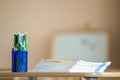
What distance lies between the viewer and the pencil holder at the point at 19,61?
3.78ft

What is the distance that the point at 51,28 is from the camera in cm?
260

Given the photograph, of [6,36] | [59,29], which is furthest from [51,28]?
[6,36]

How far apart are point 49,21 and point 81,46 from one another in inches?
16.0

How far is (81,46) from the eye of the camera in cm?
257

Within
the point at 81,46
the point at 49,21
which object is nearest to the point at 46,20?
the point at 49,21

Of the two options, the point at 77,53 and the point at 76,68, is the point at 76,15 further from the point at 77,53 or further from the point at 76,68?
the point at 76,68

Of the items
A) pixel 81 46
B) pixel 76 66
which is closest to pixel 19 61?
pixel 76 66

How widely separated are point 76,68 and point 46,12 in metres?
1.52

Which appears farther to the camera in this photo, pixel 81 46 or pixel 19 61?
pixel 81 46

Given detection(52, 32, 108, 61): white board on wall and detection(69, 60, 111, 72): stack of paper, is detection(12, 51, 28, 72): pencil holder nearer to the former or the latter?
detection(69, 60, 111, 72): stack of paper

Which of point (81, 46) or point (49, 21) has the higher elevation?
point (49, 21)

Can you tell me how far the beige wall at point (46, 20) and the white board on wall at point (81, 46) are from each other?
71 millimetres

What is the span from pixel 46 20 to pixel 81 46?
1.43 feet

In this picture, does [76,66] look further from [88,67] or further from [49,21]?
[49,21]
